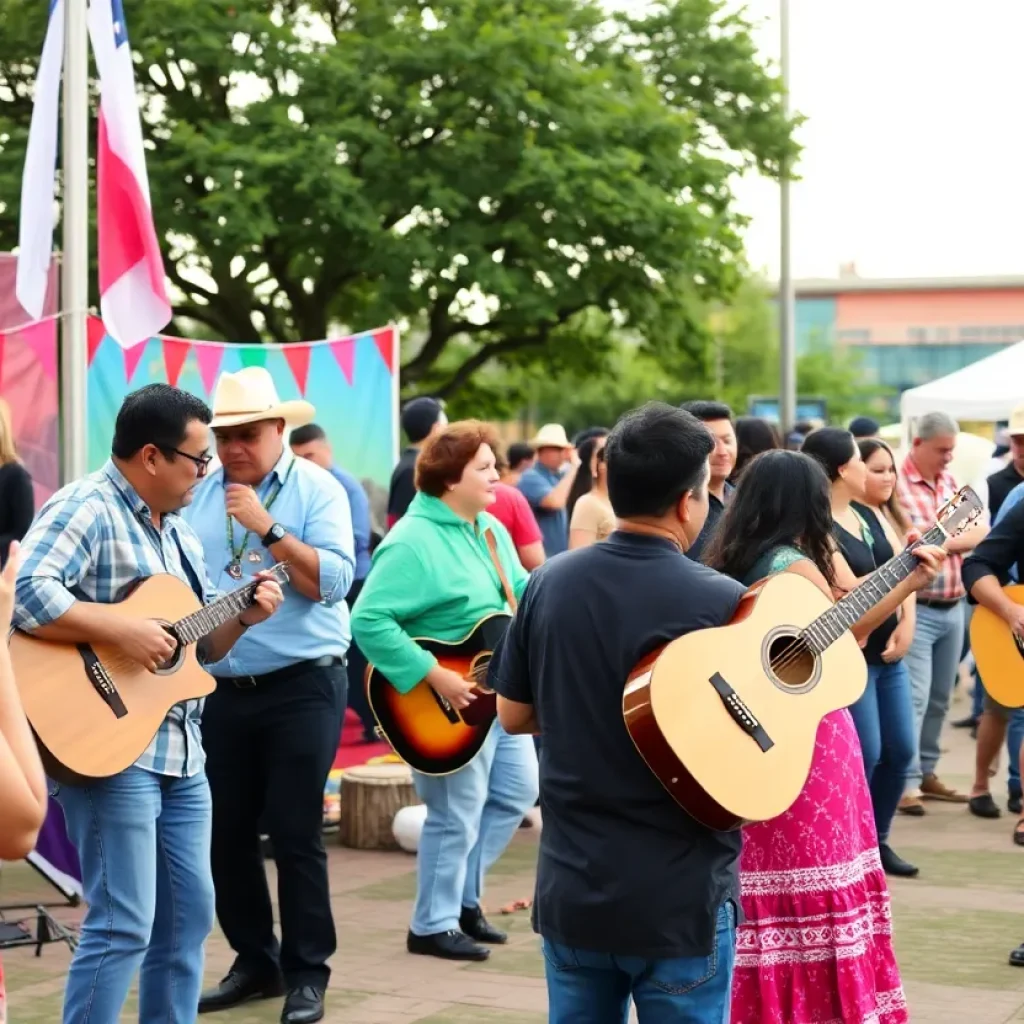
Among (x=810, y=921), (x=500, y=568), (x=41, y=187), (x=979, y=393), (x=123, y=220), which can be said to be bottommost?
(x=810, y=921)

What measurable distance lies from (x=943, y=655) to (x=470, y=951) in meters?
4.29

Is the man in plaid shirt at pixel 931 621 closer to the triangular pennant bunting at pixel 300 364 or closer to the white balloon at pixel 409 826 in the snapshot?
the white balloon at pixel 409 826

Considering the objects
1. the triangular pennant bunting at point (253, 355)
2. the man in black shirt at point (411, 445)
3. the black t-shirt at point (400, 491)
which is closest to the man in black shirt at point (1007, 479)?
the man in black shirt at point (411, 445)

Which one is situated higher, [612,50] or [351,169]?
[612,50]

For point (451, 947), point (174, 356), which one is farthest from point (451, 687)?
point (174, 356)

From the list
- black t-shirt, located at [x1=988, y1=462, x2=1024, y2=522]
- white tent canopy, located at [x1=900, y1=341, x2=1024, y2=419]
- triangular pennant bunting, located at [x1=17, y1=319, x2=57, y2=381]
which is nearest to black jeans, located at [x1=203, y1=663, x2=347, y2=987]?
triangular pennant bunting, located at [x1=17, y1=319, x2=57, y2=381]

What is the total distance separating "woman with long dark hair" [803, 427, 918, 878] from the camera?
695 cm

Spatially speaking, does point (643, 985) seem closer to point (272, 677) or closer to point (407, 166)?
point (272, 677)

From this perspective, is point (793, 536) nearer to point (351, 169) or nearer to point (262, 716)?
point (262, 716)

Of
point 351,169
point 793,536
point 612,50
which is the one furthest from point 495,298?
point 793,536

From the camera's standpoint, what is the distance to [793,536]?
5090mm

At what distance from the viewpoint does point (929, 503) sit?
962 centimetres

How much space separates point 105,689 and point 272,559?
1.20 m

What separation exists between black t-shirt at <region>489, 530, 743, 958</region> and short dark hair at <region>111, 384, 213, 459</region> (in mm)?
1422
